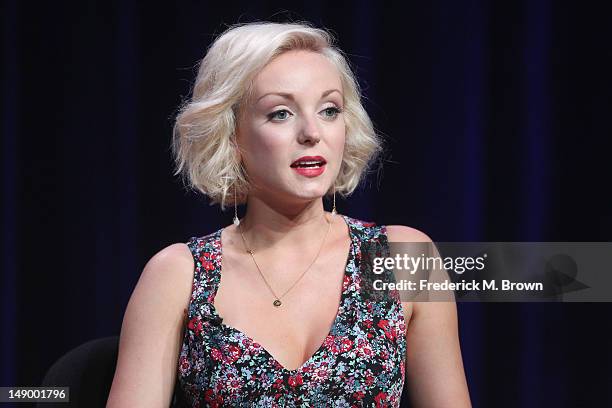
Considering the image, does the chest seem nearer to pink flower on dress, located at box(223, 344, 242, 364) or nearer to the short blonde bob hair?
pink flower on dress, located at box(223, 344, 242, 364)

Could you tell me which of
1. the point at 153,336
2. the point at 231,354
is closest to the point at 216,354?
the point at 231,354

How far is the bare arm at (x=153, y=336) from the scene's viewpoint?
1.70 m

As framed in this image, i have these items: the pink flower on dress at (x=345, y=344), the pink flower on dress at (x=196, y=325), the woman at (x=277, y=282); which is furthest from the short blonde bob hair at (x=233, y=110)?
the pink flower on dress at (x=345, y=344)

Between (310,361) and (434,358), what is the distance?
0.86 ft

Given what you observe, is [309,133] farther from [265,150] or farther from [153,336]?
[153,336]

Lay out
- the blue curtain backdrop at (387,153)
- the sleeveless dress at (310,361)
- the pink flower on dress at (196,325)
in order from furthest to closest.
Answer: the blue curtain backdrop at (387,153)
the pink flower on dress at (196,325)
the sleeveless dress at (310,361)

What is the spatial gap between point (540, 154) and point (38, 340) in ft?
5.05

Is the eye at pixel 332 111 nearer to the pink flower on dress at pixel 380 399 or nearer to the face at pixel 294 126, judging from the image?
the face at pixel 294 126

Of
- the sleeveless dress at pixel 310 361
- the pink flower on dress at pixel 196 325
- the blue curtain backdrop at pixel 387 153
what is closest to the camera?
the sleeveless dress at pixel 310 361

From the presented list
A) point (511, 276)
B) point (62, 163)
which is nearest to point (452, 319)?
point (511, 276)

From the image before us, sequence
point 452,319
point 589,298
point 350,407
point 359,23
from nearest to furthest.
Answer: point 350,407 < point 452,319 < point 589,298 < point 359,23

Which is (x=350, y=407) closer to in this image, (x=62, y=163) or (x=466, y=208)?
(x=466, y=208)

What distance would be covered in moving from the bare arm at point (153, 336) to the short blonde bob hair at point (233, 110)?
0.19 meters

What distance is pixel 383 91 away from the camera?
246 cm
